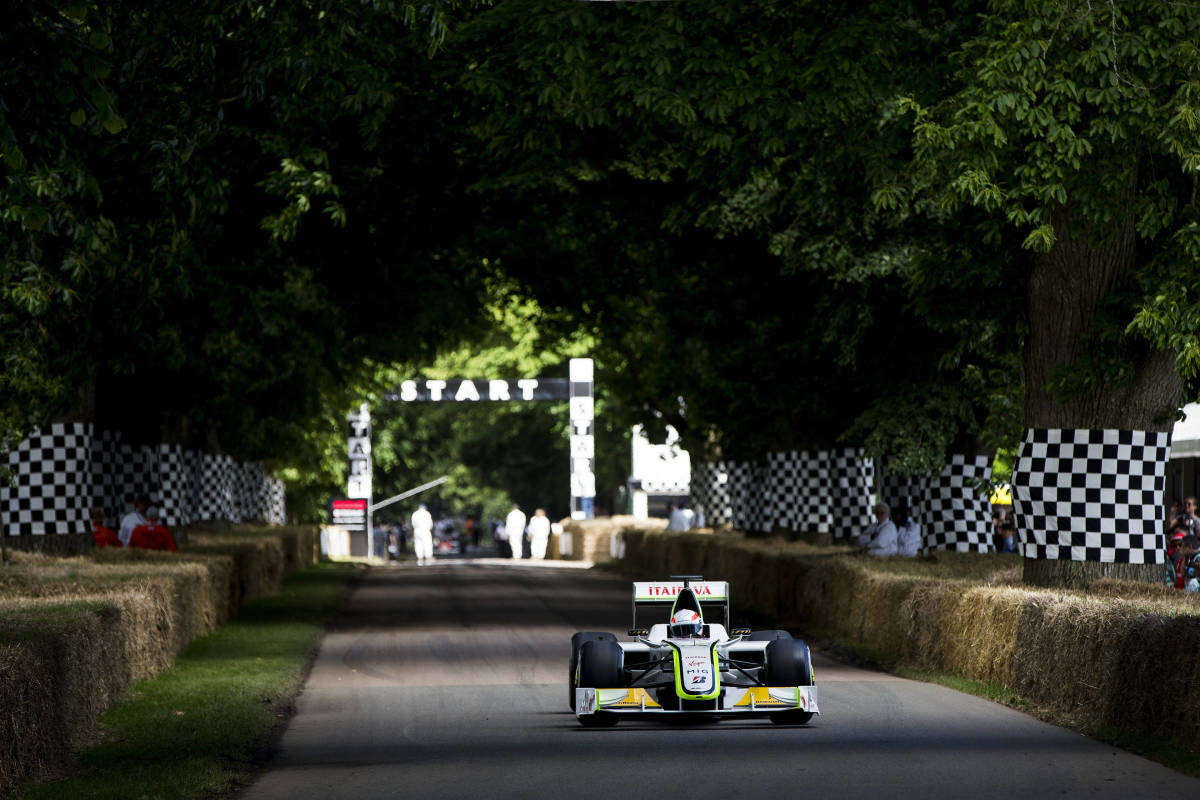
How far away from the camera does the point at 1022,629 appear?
15.4 m

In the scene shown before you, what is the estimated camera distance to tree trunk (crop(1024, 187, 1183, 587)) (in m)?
17.3

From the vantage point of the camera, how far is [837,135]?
20812 mm

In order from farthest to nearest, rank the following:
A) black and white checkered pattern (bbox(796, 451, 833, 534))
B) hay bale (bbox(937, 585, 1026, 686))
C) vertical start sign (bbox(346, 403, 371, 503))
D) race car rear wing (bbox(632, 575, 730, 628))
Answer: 1. vertical start sign (bbox(346, 403, 371, 503))
2. black and white checkered pattern (bbox(796, 451, 833, 534))
3. hay bale (bbox(937, 585, 1026, 686))
4. race car rear wing (bbox(632, 575, 730, 628))

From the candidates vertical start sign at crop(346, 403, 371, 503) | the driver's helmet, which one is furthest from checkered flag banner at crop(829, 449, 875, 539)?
vertical start sign at crop(346, 403, 371, 503)

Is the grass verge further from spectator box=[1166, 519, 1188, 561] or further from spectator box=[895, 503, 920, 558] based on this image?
spectator box=[1166, 519, 1188, 561]

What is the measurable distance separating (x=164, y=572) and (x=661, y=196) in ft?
31.9

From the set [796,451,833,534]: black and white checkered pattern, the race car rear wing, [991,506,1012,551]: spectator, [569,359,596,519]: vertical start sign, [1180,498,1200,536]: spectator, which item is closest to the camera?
the race car rear wing

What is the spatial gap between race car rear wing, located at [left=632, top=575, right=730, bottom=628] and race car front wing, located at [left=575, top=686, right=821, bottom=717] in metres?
1.01

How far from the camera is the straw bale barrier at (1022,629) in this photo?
12422 mm

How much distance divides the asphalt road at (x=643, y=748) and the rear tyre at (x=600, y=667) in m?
0.32

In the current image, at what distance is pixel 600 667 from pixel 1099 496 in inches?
235

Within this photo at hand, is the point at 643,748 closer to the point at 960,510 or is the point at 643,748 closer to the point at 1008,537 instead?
the point at 960,510

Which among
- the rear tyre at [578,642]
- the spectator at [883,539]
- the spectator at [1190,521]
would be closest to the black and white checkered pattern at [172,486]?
the spectator at [883,539]

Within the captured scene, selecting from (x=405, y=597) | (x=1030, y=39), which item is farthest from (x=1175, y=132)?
(x=405, y=597)
